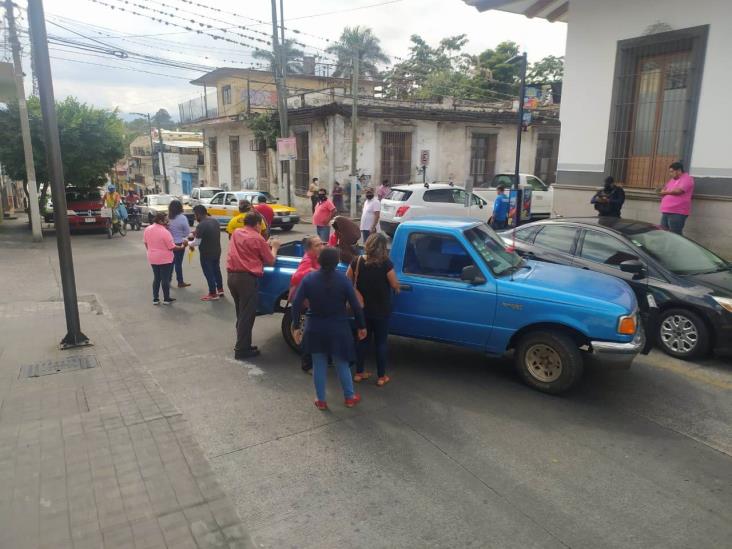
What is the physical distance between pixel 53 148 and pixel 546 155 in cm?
2786

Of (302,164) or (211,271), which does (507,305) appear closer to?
(211,271)

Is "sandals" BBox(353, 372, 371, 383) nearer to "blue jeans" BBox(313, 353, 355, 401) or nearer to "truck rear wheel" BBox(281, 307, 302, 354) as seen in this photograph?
"blue jeans" BBox(313, 353, 355, 401)

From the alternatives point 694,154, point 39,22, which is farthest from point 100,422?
point 694,154

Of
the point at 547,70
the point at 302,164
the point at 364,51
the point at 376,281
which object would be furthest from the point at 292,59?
the point at 376,281

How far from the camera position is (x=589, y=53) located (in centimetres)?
1253

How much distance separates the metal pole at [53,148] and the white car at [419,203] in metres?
10.2

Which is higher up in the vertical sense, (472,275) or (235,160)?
(235,160)

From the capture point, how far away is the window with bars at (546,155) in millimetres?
29484

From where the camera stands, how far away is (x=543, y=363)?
17.5ft

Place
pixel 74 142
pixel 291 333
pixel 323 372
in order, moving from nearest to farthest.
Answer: pixel 323 372, pixel 291 333, pixel 74 142

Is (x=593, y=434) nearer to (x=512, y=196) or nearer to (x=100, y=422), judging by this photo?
(x=100, y=422)

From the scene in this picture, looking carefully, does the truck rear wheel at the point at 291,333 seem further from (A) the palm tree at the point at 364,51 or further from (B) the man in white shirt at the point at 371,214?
(A) the palm tree at the point at 364,51

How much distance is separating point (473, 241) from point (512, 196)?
33.6 ft

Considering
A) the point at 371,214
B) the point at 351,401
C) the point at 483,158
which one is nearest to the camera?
the point at 351,401
